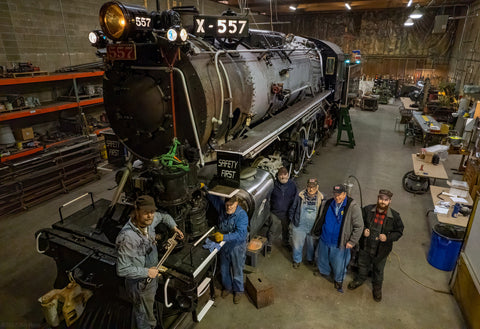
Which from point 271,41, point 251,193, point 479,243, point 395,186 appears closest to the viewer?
point 479,243

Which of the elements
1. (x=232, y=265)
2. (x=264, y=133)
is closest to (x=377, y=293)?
(x=232, y=265)

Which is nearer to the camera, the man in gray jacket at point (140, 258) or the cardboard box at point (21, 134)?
the man in gray jacket at point (140, 258)

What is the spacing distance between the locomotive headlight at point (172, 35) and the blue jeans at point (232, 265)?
2452mm

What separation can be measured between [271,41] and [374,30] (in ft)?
57.3

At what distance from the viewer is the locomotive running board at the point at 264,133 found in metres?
4.07

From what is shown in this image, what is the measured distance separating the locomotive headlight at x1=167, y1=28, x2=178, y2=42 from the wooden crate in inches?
121

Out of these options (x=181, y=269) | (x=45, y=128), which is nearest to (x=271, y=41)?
(x=181, y=269)

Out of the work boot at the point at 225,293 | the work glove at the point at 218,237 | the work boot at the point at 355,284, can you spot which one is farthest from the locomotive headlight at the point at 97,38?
the work boot at the point at 355,284

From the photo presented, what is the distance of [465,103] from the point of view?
11164mm

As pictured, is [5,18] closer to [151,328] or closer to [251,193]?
[251,193]

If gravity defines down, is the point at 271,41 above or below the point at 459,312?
above

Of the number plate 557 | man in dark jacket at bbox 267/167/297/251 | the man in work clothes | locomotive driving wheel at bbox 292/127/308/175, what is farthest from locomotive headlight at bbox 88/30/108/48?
locomotive driving wheel at bbox 292/127/308/175

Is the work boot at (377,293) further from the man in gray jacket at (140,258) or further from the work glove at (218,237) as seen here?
the man in gray jacket at (140,258)

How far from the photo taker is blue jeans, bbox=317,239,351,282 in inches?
164
